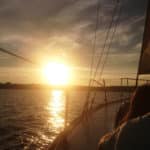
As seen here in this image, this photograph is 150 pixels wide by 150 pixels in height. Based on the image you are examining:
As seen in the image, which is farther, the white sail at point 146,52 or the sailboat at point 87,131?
the sailboat at point 87,131

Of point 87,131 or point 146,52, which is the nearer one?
point 146,52

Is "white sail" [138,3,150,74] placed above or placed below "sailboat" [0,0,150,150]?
above

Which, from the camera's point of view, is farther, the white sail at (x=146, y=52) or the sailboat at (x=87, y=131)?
the sailboat at (x=87, y=131)

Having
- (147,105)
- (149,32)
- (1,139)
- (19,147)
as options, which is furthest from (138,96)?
(1,139)

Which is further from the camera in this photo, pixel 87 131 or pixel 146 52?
pixel 87 131

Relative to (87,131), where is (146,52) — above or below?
above

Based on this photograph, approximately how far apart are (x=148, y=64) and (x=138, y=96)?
244 centimetres

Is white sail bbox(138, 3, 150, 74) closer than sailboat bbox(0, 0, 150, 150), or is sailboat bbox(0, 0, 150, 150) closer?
white sail bbox(138, 3, 150, 74)

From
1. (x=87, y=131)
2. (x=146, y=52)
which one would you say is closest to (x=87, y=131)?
(x=87, y=131)

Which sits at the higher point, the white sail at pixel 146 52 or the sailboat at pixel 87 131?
the white sail at pixel 146 52

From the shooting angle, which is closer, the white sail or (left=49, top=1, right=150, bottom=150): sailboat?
the white sail

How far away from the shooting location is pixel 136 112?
324 cm

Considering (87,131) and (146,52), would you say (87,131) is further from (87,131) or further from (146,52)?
(146,52)

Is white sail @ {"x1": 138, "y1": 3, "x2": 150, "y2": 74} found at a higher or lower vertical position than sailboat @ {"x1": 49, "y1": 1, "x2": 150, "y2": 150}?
higher
